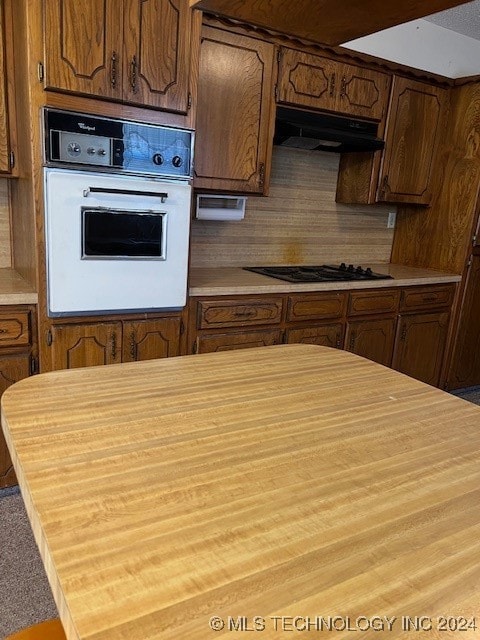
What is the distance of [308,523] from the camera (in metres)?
0.63

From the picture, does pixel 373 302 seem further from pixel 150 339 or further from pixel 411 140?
pixel 150 339

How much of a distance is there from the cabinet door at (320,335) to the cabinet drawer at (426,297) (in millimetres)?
571

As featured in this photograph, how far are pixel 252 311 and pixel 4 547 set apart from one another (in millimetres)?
1487

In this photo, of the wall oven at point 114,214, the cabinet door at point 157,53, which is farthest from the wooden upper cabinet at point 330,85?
the wall oven at point 114,214

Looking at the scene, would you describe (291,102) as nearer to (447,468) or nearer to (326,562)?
(447,468)

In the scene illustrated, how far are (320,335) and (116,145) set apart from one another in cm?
152

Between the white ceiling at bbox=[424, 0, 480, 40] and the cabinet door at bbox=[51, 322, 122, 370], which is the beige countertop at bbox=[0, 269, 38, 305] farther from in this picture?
the white ceiling at bbox=[424, 0, 480, 40]

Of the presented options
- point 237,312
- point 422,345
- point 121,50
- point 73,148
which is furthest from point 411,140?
point 73,148

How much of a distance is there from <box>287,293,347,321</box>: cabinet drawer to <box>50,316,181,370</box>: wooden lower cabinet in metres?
0.69

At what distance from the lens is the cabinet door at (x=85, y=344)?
2023mm

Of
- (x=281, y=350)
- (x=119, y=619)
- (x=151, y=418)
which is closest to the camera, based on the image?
(x=119, y=619)

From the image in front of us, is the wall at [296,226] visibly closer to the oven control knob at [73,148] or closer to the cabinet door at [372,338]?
the cabinet door at [372,338]

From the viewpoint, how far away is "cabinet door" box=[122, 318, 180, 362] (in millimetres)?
2182

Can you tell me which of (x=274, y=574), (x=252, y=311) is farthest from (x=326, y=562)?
(x=252, y=311)
